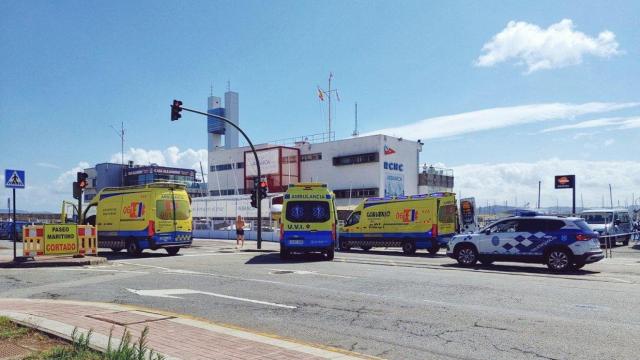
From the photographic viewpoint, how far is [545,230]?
1582 centimetres

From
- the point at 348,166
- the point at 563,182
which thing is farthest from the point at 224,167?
the point at 563,182

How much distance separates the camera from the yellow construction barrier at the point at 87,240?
18375 millimetres

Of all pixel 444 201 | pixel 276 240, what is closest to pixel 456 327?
pixel 444 201

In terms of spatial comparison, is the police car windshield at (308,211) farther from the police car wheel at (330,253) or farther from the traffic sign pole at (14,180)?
the traffic sign pole at (14,180)

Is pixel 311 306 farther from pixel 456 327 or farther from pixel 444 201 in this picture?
pixel 444 201

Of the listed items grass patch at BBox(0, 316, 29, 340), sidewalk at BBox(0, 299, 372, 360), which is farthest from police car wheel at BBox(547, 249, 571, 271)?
grass patch at BBox(0, 316, 29, 340)

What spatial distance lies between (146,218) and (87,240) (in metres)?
2.81

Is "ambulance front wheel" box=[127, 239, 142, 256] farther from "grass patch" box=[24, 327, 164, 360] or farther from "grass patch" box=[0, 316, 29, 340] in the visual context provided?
"grass patch" box=[24, 327, 164, 360]

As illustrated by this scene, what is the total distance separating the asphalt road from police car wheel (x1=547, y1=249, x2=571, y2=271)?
0.34 metres

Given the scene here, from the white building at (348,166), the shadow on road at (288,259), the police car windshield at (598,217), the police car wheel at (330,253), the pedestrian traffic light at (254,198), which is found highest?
the white building at (348,166)

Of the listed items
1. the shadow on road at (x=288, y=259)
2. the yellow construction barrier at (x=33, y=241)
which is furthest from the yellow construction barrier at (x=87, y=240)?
the shadow on road at (x=288, y=259)

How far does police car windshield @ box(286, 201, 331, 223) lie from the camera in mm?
19875

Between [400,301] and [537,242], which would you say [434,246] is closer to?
[537,242]

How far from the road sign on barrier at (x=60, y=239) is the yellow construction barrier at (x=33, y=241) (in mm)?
135
